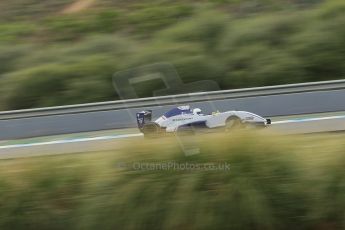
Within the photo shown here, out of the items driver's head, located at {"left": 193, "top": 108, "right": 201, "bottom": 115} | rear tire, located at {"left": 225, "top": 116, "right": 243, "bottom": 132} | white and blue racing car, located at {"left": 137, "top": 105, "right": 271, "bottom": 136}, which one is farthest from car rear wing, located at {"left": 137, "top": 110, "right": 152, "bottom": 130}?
rear tire, located at {"left": 225, "top": 116, "right": 243, "bottom": 132}

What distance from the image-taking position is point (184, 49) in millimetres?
18172

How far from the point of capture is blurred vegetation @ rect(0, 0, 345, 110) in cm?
1709

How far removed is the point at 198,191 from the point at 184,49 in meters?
11.7

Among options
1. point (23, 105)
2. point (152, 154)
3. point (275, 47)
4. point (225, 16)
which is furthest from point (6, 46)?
point (152, 154)

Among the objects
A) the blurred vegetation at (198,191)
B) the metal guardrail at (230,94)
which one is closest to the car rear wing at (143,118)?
the blurred vegetation at (198,191)

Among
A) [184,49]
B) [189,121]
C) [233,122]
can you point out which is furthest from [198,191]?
[184,49]

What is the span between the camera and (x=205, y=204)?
6.69m

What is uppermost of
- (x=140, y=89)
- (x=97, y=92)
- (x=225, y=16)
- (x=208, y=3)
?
(x=208, y=3)

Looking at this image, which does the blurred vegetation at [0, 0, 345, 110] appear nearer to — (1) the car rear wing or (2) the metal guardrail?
(2) the metal guardrail

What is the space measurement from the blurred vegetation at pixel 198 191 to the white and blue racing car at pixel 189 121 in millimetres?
1342

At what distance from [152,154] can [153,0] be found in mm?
20071

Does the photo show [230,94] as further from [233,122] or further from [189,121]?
[189,121]

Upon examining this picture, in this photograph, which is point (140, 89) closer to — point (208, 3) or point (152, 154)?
point (152, 154)

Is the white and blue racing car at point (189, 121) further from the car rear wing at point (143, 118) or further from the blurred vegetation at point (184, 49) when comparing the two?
the blurred vegetation at point (184, 49)
